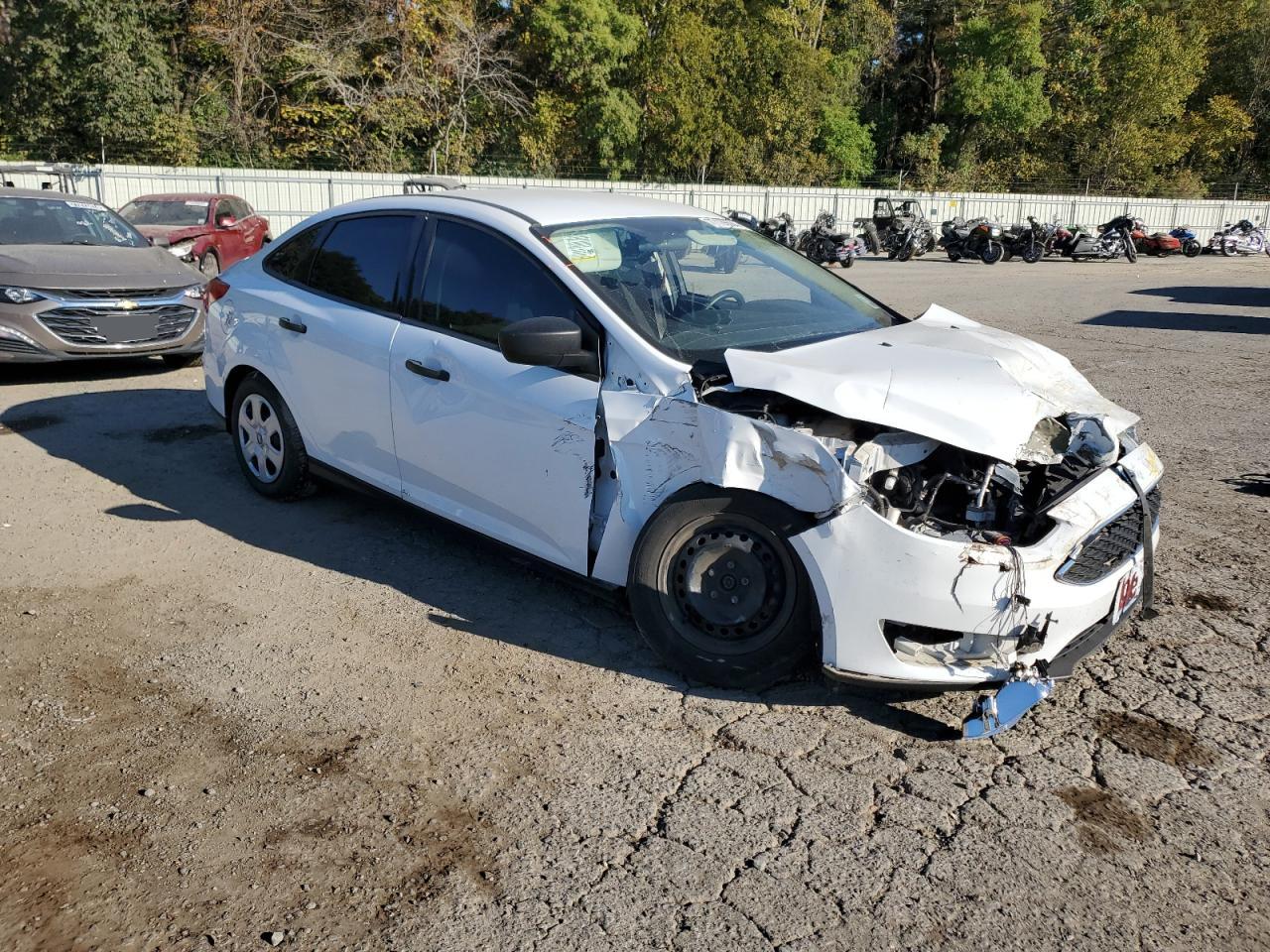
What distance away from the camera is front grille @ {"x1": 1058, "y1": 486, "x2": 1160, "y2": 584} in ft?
11.4

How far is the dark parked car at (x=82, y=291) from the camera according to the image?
8.62 m

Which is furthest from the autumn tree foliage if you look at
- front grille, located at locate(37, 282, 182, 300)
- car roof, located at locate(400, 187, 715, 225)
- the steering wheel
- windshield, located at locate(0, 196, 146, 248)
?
the steering wheel

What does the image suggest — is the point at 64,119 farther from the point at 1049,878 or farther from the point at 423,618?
the point at 1049,878

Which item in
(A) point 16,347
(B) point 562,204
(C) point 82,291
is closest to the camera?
(B) point 562,204

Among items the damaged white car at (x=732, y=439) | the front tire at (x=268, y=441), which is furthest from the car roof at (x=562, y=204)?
the front tire at (x=268, y=441)

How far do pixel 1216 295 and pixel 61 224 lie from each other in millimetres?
18600

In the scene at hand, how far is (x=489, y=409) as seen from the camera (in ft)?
14.2

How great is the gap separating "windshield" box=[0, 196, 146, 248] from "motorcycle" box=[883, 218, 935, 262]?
968 inches

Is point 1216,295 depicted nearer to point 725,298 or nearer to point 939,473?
point 725,298

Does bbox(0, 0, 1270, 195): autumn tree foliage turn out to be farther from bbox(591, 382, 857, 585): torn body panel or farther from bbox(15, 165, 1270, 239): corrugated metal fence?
bbox(591, 382, 857, 585): torn body panel

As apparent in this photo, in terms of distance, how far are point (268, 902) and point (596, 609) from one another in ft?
6.66

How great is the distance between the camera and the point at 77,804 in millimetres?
3166

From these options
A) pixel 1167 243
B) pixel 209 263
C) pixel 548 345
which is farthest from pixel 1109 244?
pixel 548 345

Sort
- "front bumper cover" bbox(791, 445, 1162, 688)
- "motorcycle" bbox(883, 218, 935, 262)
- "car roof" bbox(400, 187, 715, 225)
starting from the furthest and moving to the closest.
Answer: "motorcycle" bbox(883, 218, 935, 262) < "car roof" bbox(400, 187, 715, 225) < "front bumper cover" bbox(791, 445, 1162, 688)
